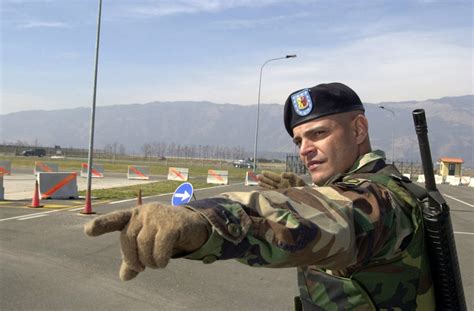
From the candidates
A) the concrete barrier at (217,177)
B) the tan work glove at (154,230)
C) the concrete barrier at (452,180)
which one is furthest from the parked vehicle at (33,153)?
the tan work glove at (154,230)

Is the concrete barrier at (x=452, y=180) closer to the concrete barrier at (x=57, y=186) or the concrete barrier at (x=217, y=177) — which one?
the concrete barrier at (x=217, y=177)

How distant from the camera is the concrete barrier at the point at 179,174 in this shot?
30.8 metres

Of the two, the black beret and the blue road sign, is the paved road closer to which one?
the blue road sign

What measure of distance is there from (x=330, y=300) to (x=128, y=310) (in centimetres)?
392

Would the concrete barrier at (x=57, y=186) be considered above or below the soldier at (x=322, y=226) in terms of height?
below

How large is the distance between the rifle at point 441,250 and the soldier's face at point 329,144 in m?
0.29

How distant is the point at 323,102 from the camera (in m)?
1.53

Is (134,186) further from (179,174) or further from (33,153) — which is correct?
(33,153)

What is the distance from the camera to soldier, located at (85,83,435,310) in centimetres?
95

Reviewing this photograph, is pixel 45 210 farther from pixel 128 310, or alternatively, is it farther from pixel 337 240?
pixel 337 240

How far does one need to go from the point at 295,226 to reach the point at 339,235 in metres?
0.11

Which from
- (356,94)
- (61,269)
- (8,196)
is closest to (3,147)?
(8,196)

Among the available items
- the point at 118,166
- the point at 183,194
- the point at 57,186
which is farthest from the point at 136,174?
the point at 118,166

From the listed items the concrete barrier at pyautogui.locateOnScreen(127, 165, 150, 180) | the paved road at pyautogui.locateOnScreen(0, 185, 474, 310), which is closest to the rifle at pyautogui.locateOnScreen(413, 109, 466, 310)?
the paved road at pyautogui.locateOnScreen(0, 185, 474, 310)
